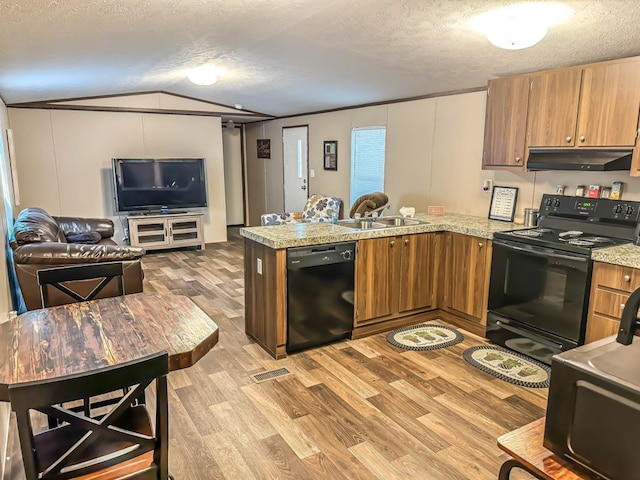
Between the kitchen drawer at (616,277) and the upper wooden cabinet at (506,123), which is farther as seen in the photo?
the upper wooden cabinet at (506,123)

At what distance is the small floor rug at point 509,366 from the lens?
3027 millimetres

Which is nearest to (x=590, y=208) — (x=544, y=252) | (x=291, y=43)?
(x=544, y=252)

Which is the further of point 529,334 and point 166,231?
point 166,231

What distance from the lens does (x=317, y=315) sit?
11.4 ft

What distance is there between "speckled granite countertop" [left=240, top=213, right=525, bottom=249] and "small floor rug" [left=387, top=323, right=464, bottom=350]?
0.86 meters

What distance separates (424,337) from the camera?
3.76 meters

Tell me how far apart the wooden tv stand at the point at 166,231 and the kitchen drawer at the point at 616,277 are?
18.4ft

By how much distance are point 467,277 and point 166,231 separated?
187 inches

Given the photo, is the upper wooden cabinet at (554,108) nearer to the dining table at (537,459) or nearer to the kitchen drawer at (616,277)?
the kitchen drawer at (616,277)

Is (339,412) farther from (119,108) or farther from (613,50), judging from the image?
(119,108)

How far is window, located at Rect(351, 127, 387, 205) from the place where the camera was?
227 inches

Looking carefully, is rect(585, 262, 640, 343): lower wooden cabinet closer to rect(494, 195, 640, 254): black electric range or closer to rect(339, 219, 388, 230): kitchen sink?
rect(494, 195, 640, 254): black electric range

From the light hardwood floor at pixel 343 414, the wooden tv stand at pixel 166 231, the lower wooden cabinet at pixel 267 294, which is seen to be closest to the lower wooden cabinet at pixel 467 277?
the light hardwood floor at pixel 343 414

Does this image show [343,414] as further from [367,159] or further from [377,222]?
[367,159]
